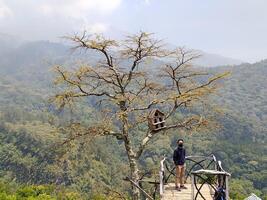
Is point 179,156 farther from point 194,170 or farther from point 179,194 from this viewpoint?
point 194,170

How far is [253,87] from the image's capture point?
192750 millimetres

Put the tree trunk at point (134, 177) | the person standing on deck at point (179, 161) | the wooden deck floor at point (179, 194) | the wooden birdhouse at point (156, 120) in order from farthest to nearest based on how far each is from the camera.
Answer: the wooden birdhouse at point (156, 120) → the tree trunk at point (134, 177) → the person standing on deck at point (179, 161) → the wooden deck floor at point (179, 194)

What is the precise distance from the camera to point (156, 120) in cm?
1512

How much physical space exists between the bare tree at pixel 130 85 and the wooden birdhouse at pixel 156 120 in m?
0.21

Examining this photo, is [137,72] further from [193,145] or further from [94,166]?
[193,145]

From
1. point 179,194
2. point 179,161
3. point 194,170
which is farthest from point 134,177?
point 194,170

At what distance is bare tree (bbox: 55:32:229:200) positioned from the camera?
14648mm

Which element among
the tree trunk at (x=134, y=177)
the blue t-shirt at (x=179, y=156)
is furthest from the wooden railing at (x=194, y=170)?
the tree trunk at (x=134, y=177)

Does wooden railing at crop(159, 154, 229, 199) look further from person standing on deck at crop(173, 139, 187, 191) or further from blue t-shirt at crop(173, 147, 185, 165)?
blue t-shirt at crop(173, 147, 185, 165)

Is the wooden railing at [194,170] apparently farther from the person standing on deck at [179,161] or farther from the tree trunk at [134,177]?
the tree trunk at [134,177]

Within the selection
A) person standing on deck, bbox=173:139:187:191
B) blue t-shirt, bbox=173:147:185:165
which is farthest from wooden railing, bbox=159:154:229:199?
blue t-shirt, bbox=173:147:185:165

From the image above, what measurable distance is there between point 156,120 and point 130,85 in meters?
1.54

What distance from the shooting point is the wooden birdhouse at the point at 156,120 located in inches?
591

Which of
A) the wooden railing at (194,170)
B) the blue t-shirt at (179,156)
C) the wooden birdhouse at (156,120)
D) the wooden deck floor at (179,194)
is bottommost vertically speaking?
the wooden deck floor at (179,194)
